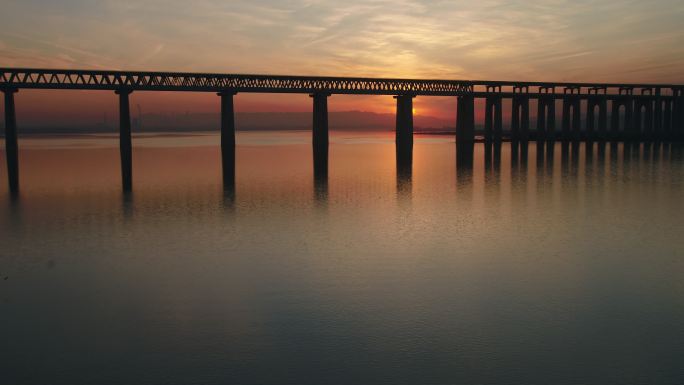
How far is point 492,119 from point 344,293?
120 metres

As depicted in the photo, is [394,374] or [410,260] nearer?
[394,374]

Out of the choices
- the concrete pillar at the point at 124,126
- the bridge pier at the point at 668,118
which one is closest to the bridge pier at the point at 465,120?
the concrete pillar at the point at 124,126

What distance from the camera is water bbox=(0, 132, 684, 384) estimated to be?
9.68 m

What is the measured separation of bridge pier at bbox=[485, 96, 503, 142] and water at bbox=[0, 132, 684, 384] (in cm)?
9055

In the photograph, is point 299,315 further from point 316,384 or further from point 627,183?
point 627,183

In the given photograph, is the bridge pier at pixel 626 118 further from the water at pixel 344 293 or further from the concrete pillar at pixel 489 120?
the water at pixel 344 293

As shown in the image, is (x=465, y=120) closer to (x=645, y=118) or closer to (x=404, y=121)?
(x=404, y=121)

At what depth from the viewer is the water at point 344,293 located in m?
9.68

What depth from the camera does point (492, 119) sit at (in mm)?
128000

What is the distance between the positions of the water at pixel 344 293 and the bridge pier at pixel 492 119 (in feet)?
297

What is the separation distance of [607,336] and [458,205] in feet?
59.0

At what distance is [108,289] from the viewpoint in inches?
557

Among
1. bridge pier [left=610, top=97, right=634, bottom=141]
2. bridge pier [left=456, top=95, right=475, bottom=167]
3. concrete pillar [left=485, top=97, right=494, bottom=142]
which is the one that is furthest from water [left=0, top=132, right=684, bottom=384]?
bridge pier [left=610, top=97, right=634, bottom=141]

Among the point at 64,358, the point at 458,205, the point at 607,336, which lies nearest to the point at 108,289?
the point at 64,358
